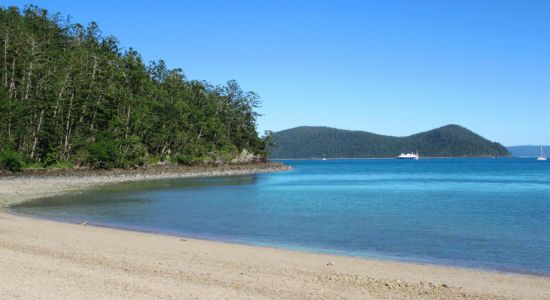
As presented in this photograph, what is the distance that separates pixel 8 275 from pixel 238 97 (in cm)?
11025

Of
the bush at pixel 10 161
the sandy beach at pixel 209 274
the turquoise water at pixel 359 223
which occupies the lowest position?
the turquoise water at pixel 359 223

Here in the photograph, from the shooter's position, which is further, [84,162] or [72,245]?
[84,162]

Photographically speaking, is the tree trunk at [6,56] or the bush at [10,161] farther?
the tree trunk at [6,56]

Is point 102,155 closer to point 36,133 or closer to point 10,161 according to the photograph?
point 36,133

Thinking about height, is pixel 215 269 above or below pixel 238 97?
below

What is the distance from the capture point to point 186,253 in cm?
1459

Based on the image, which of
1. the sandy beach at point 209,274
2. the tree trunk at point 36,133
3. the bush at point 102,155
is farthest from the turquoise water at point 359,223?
the bush at point 102,155

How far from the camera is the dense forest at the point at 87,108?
63.7 metres

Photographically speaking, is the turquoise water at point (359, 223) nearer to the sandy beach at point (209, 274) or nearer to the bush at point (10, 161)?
the sandy beach at point (209, 274)

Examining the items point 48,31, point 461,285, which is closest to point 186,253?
point 461,285

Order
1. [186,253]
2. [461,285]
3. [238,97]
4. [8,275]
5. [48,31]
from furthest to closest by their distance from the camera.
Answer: [238,97]
[48,31]
[186,253]
[461,285]
[8,275]

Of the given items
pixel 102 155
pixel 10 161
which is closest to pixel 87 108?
pixel 102 155

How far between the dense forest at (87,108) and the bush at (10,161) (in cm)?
11

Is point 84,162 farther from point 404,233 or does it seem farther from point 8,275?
point 8,275
